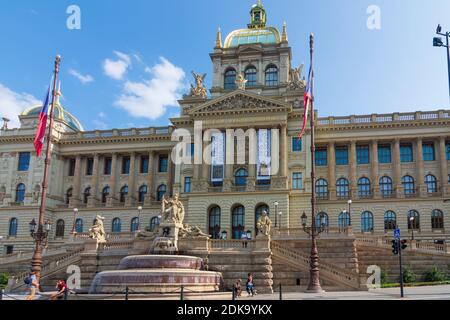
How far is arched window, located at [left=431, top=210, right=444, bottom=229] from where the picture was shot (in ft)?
213

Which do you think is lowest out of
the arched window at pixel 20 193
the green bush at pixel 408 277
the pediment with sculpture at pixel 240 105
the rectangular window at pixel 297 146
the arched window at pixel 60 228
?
the green bush at pixel 408 277

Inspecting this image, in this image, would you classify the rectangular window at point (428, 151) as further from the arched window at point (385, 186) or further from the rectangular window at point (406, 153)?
the arched window at point (385, 186)

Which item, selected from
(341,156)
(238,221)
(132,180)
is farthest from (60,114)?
(341,156)

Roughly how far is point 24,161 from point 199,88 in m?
30.2

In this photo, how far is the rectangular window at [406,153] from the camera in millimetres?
70438

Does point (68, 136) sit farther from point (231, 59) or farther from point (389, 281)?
point (389, 281)

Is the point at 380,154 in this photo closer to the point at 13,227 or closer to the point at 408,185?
the point at 408,185

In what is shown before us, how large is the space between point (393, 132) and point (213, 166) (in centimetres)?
2573

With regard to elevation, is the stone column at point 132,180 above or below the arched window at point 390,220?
above

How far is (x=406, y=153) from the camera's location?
70812mm

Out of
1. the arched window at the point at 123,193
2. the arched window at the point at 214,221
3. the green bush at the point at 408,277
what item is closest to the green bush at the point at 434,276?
the green bush at the point at 408,277

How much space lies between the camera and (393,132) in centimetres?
7019

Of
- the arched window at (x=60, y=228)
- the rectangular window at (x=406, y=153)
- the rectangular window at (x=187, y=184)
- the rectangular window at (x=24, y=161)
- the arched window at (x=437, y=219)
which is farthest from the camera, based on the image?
the rectangular window at (x=24, y=161)

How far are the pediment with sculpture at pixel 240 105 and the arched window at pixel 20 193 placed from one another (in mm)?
29953
